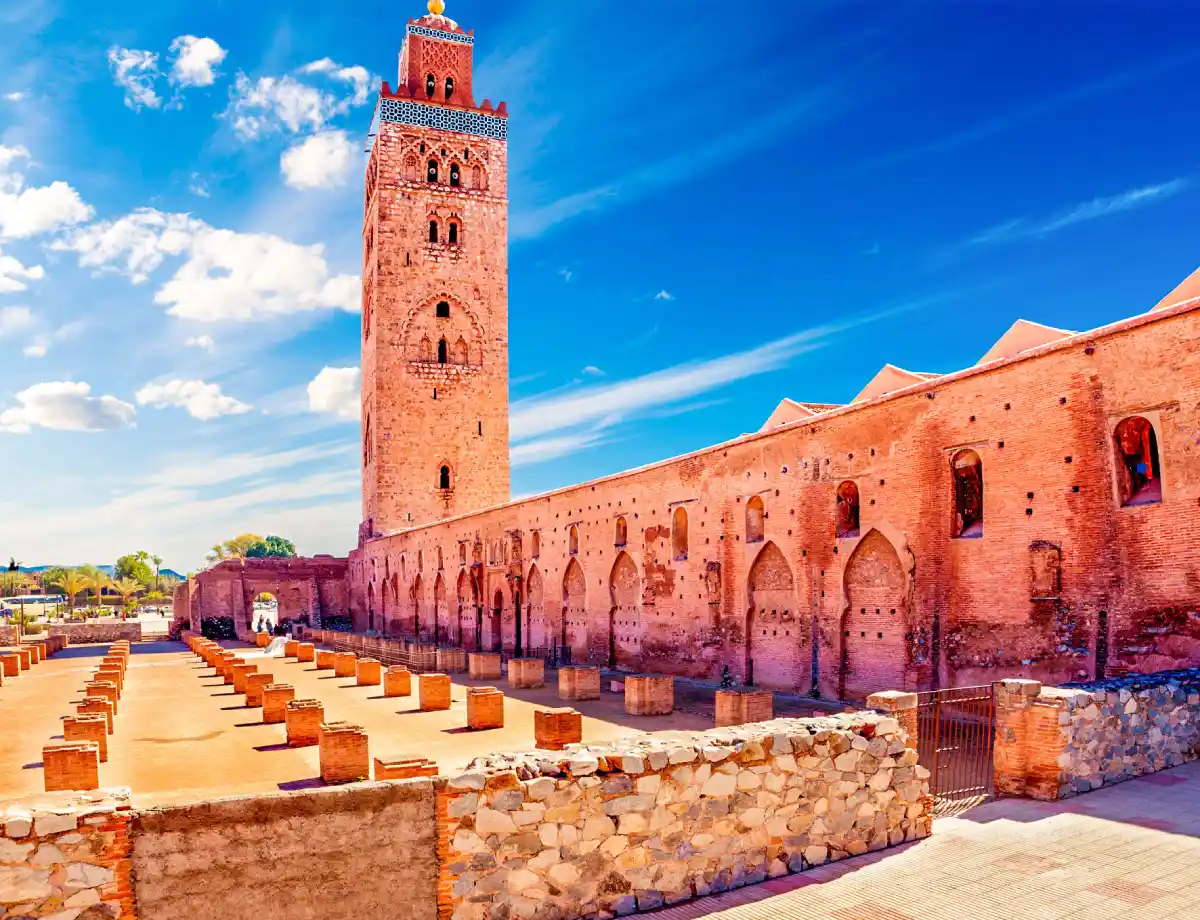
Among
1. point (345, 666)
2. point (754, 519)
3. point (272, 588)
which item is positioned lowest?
point (345, 666)

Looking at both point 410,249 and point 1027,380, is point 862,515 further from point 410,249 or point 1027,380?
point 410,249

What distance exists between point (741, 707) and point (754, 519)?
502 cm

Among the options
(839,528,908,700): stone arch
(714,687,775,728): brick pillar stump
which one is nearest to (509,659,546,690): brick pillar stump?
(839,528,908,700): stone arch

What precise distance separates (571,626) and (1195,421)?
15.4 m

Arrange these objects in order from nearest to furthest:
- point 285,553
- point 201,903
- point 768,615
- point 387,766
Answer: point 201,903
point 387,766
point 768,615
point 285,553

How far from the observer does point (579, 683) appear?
1544cm

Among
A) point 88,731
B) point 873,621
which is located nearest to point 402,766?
point 88,731

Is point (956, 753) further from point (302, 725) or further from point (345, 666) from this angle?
A: point (345, 666)

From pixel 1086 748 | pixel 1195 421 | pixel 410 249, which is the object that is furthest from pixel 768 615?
pixel 410 249

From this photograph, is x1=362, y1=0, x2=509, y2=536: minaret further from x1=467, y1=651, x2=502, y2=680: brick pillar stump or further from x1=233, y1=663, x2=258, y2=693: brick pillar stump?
x1=233, y1=663, x2=258, y2=693: brick pillar stump

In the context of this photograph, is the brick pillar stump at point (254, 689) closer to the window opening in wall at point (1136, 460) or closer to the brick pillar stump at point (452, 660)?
the brick pillar stump at point (452, 660)

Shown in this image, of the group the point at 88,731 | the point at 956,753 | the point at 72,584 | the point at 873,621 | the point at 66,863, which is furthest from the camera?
the point at 72,584

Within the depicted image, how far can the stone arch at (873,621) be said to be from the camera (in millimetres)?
12625

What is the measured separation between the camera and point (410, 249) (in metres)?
36.9
